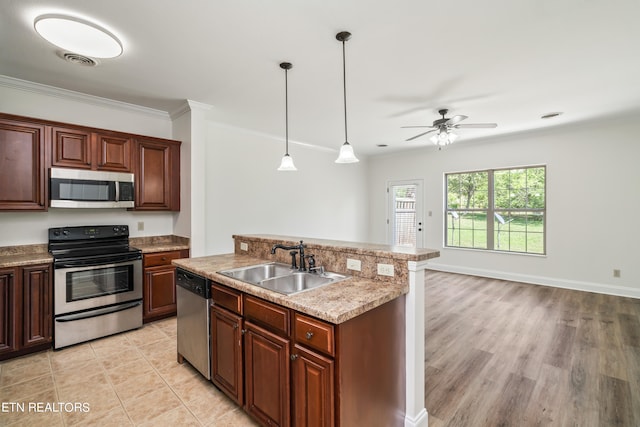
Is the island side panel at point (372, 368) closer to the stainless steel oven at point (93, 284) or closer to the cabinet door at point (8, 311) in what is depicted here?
the stainless steel oven at point (93, 284)

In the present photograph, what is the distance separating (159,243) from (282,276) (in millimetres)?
2479

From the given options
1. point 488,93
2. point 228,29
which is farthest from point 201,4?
point 488,93

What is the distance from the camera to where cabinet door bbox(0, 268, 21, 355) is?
97.3 inches

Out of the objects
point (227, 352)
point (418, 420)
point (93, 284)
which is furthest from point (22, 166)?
point (418, 420)

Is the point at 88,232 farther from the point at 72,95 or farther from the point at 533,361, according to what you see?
the point at 533,361

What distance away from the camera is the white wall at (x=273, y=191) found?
441 cm

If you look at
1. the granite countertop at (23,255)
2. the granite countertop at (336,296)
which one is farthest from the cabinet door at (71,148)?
the granite countertop at (336,296)

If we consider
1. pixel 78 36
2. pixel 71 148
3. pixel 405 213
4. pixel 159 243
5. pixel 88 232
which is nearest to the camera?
pixel 78 36

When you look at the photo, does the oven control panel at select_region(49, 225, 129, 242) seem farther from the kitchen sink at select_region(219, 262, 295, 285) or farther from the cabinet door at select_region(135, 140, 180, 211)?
the kitchen sink at select_region(219, 262, 295, 285)

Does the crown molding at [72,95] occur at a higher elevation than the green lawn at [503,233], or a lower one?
higher

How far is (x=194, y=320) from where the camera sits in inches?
87.7

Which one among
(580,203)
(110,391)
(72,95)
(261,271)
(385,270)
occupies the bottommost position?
(110,391)

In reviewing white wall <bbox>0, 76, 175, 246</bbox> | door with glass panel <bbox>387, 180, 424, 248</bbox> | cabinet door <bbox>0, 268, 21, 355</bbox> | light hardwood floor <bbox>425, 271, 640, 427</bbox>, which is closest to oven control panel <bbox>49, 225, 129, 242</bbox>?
white wall <bbox>0, 76, 175, 246</bbox>

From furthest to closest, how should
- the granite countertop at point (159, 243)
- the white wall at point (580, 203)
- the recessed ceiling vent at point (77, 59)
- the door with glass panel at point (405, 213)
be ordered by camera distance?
the door with glass panel at point (405, 213), the white wall at point (580, 203), the granite countertop at point (159, 243), the recessed ceiling vent at point (77, 59)
